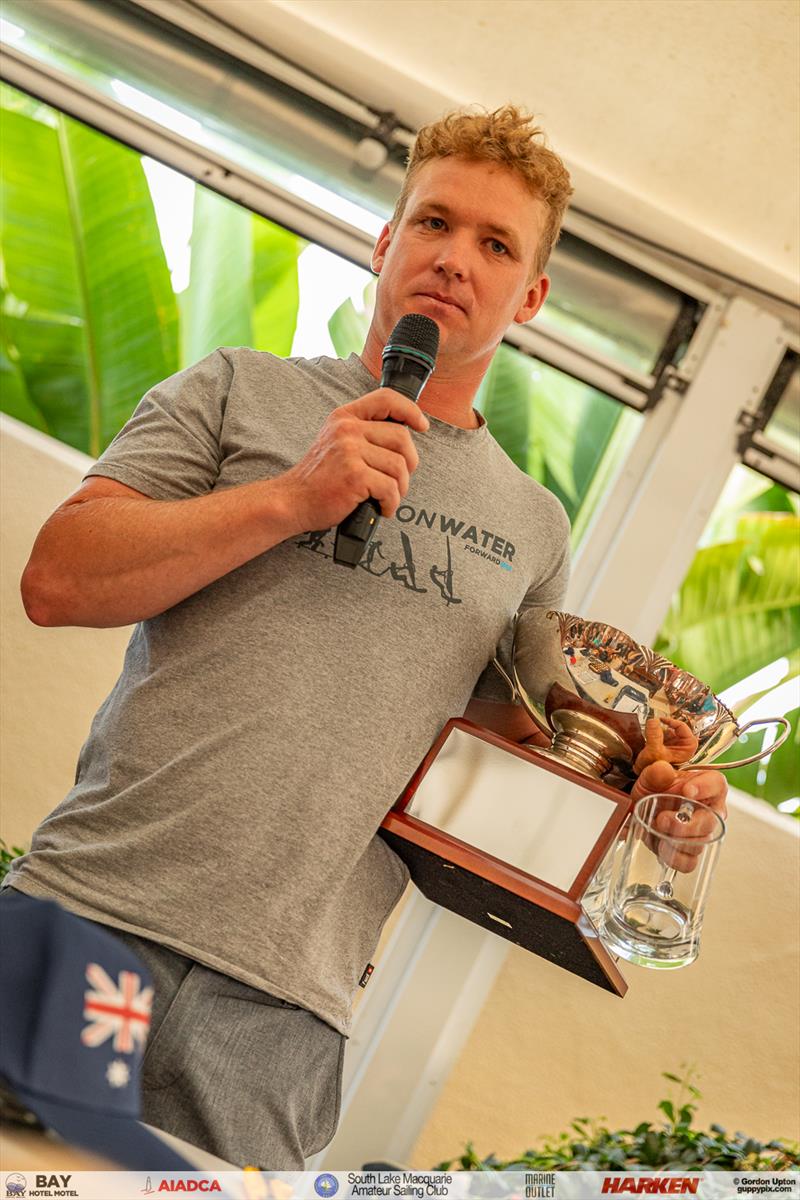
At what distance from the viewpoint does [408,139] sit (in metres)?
2.45

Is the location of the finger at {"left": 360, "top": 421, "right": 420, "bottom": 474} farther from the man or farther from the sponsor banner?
the sponsor banner

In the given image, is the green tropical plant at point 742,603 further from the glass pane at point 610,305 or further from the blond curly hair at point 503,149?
the blond curly hair at point 503,149

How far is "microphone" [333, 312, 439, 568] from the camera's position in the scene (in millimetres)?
1132

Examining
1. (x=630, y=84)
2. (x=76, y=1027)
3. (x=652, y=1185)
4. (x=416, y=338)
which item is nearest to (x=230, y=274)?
(x=630, y=84)

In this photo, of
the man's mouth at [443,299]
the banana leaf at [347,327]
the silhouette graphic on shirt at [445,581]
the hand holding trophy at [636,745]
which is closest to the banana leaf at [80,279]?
the banana leaf at [347,327]

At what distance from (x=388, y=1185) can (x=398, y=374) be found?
773 mm

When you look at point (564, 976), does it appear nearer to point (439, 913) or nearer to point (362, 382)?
point (439, 913)

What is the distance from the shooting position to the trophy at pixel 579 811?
3.76ft

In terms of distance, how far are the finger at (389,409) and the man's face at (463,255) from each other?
0.32m

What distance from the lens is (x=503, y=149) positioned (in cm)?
151

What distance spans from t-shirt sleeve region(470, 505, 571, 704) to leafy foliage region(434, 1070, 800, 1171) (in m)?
1.07

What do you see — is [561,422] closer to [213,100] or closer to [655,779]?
[213,100]

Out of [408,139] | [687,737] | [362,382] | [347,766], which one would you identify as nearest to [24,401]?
[408,139]

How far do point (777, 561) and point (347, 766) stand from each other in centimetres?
188
